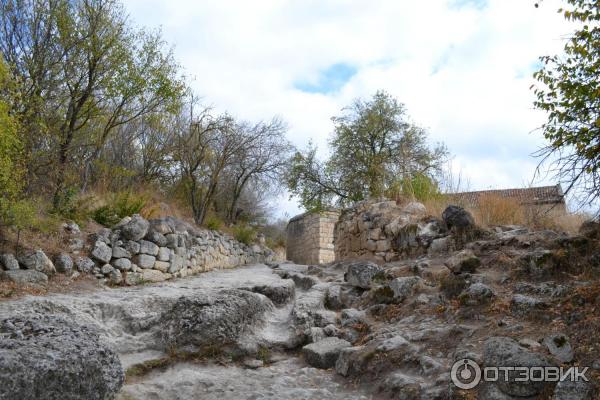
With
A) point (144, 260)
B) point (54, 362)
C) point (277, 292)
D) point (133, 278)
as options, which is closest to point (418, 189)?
point (277, 292)

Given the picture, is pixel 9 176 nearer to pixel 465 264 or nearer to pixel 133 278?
pixel 133 278

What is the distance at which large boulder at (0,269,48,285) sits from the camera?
7.03 metres

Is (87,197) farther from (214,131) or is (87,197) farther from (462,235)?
(462,235)

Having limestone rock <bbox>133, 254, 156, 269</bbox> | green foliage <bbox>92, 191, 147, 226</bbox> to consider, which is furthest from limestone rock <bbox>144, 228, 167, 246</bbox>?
green foliage <bbox>92, 191, 147, 226</bbox>

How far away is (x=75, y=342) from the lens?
358cm

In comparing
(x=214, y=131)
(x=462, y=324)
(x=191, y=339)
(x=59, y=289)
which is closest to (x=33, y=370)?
(x=191, y=339)

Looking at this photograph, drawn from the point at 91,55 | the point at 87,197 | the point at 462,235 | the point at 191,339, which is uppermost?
the point at 91,55

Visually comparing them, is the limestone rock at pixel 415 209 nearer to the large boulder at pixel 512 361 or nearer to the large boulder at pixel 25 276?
the large boulder at pixel 512 361

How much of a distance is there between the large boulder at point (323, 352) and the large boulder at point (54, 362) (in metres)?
2.19

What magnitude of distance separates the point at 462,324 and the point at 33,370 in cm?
411

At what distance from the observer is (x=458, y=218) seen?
851cm

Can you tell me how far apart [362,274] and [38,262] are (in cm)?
548

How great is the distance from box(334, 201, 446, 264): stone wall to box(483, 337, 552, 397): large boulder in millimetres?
4761

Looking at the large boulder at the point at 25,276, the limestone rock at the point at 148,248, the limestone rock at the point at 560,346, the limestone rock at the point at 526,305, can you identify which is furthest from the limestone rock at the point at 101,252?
the limestone rock at the point at 560,346
